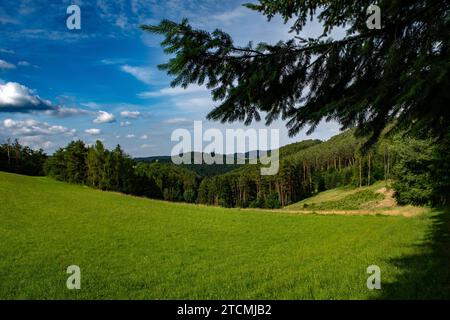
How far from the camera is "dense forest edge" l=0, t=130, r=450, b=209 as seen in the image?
1288 inches

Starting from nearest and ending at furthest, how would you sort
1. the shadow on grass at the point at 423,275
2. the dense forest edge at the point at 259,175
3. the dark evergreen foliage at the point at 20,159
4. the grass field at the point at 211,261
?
the shadow on grass at the point at 423,275 → the grass field at the point at 211,261 → the dense forest edge at the point at 259,175 → the dark evergreen foliage at the point at 20,159

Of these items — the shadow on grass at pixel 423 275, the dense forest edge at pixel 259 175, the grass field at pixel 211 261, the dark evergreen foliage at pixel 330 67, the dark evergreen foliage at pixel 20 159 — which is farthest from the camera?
the dark evergreen foliage at pixel 20 159

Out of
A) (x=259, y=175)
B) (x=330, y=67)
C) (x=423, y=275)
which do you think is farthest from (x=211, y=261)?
(x=259, y=175)

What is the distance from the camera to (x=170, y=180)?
13388cm

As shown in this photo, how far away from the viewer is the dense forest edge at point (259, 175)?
107ft

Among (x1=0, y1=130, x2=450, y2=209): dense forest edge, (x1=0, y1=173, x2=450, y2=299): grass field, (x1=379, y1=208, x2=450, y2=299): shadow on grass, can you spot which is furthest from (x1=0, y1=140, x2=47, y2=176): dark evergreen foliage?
(x1=379, y1=208, x2=450, y2=299): shadow on grass

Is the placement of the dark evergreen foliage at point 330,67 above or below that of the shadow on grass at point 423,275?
above

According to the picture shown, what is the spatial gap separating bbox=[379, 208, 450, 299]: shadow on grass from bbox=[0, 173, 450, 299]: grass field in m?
0.02

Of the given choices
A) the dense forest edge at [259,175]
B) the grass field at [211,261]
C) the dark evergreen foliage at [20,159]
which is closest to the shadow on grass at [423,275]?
the grass field at [211,261]

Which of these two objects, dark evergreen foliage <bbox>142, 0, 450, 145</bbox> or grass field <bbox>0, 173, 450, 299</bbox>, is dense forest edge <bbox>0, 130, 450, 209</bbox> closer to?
grass field <bbox>0, 173, 450, 299</bbox>

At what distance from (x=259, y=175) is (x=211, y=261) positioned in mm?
98983

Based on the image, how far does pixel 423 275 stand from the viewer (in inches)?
371

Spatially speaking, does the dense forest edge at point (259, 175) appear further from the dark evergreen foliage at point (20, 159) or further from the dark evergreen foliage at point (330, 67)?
the dark evergreen foliage at point (330, 67)

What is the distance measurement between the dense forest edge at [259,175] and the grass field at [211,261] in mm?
12109
